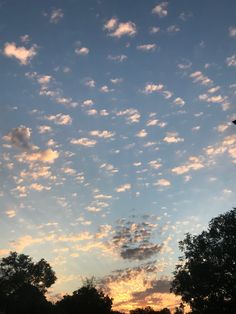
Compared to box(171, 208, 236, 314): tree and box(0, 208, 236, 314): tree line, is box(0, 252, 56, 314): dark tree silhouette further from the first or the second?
box(171, 208, 236, 314): tree

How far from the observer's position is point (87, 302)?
77.3m

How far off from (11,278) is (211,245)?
49178 mm

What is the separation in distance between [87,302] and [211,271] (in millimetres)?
28669

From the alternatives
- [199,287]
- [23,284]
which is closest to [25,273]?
[23,284]

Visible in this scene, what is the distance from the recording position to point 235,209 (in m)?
65.2

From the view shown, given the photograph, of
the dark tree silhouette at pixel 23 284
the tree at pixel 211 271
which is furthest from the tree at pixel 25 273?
the tree at pixel 211 271

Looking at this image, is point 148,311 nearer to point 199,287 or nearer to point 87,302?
point 87,302

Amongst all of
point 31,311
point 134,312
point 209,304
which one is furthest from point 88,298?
point 134,312

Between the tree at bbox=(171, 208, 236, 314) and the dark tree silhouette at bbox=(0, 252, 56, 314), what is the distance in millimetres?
34114

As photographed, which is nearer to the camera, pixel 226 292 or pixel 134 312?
pixel 226 292

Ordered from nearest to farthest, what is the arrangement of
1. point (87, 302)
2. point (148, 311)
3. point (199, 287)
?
point (199, 287) < point (87, 302) < point (148, 311)

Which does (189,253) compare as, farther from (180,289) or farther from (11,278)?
(11,278)

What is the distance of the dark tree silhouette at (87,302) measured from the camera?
77.1 meters

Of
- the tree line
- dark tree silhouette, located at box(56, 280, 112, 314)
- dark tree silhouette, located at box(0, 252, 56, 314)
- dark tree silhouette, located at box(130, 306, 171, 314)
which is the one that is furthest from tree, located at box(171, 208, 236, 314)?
dark tree silhouette, located at box(130, 306, 171, 314)
